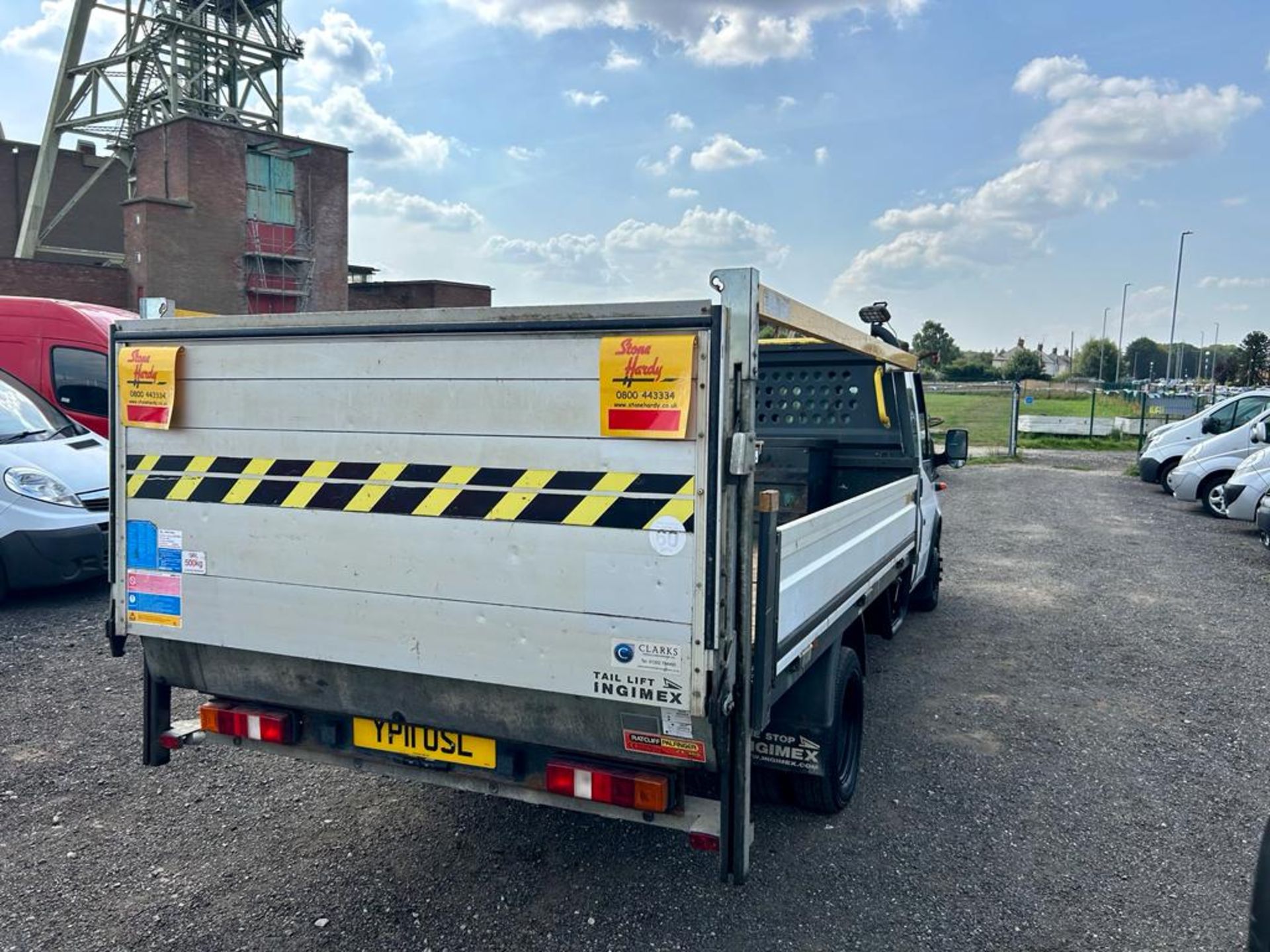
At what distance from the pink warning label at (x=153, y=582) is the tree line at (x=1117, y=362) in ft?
67.7

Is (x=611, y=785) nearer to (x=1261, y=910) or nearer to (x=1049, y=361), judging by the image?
(x=1261, y=910)

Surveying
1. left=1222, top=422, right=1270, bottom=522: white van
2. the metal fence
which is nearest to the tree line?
the metal fence

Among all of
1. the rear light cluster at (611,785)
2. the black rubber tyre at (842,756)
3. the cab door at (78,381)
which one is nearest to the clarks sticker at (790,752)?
the black rubber tyre at (842,756)

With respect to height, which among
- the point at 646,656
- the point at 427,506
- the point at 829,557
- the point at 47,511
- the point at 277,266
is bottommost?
the point at 47,511

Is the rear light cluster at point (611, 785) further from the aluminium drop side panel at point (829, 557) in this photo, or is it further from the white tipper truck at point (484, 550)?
the aluminium drop side panel at point (829, 557)

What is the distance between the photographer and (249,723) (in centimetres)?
348

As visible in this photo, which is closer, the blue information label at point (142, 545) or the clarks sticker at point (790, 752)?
the blue information label at point (142, 545)

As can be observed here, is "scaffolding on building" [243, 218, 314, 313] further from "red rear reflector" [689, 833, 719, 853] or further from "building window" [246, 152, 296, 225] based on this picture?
"red rear reflector" [689, 833, 719, 853]

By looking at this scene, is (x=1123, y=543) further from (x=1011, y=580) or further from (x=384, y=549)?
(x=384, y=549)

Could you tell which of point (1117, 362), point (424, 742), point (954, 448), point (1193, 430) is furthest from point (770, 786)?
point (1117, 362)

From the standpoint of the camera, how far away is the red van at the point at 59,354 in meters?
9.84

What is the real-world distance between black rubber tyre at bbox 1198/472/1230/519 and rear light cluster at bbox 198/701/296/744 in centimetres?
1401

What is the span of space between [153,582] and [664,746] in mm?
2043

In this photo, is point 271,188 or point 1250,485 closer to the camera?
point 1250,485
